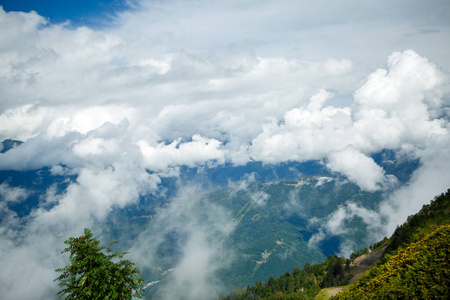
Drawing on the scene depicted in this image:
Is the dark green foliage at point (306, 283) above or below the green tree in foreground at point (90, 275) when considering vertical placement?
below

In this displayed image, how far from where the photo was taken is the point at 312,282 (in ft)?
506

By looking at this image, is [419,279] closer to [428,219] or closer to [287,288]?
[428,219]

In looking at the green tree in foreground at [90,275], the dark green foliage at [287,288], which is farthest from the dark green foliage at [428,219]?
the green tree in foreground at [90,275]

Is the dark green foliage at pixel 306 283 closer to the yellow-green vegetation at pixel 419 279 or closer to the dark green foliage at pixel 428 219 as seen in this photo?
the dark green foliage at pixel 428 219

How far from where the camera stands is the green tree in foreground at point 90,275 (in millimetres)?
27078

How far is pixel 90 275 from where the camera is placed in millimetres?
27469

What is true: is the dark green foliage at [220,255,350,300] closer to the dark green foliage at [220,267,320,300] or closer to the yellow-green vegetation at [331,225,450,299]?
the dark green foliage at [220,267,320,300]

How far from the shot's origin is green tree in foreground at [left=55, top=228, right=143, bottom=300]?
1066 inches

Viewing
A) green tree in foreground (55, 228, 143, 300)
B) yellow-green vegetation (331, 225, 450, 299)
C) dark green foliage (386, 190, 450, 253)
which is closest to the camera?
yellow-green vegetation (331, 225, 450, 299)

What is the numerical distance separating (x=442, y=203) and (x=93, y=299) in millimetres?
115758

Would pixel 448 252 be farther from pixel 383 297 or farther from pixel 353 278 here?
pixel 353 278

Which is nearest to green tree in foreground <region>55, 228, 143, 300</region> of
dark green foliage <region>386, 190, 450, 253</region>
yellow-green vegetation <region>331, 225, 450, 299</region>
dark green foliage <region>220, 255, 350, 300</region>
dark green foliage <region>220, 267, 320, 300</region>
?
yellow-green vegetation <region>331, 225, 450, 299</region>

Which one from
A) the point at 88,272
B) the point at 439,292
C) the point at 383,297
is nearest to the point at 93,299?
the point at 88,272

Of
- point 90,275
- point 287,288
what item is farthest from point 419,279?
point 287,288
